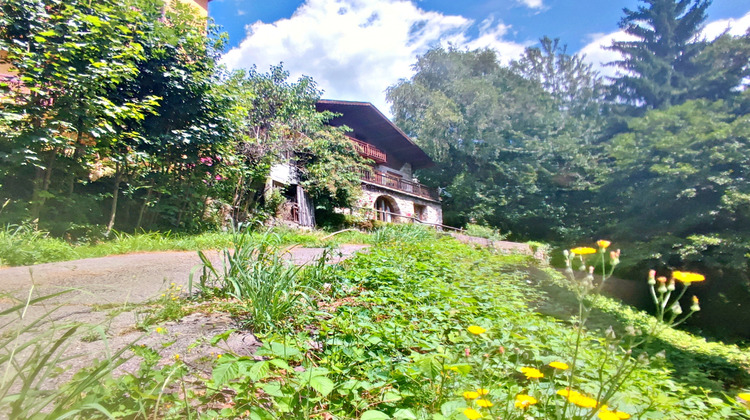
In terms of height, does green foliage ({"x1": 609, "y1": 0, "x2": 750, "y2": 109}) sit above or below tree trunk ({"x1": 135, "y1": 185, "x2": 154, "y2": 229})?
above

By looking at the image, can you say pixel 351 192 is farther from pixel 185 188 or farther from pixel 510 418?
pixel 510 418

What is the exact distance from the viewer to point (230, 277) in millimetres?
2357

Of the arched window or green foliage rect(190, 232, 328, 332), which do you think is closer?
green foliage rect(190, 232, 328, 332)

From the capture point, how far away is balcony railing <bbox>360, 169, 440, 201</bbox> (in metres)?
15.7

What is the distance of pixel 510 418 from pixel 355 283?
1.92 m

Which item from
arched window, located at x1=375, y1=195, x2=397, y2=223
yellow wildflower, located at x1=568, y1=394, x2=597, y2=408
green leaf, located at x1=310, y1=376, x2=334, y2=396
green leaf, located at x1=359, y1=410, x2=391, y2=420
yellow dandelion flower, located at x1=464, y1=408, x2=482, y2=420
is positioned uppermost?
arched window, located at x1=375, y1=195, x2=397, y2=223

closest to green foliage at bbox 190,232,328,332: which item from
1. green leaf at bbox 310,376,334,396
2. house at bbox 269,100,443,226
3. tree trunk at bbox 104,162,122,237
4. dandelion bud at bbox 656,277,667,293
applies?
green leaf at bbox 310,376,334,396

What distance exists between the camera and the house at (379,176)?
1080cm

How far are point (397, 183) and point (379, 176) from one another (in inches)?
70.1

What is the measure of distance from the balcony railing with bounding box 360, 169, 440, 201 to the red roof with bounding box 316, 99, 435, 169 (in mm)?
2181

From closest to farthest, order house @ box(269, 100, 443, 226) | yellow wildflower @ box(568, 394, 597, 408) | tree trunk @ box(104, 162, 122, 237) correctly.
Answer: yellow wildflower @ box(568, 394, 597, 408) → tree trunk @ box(104, 162, 122, 237) → house @ box(269, 100, 443, 226)

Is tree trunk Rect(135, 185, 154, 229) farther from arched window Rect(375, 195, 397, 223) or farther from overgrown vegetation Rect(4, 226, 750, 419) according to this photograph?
arched window Rect(375, 195, 397, 223)

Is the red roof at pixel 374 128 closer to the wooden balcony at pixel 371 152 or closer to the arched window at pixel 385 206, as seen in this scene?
the wooden balcony at pixel 371 152

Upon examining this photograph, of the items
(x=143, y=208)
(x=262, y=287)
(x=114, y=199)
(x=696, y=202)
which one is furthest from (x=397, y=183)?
(x=262, y=287)
